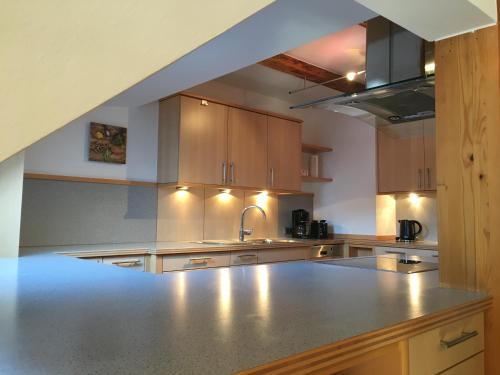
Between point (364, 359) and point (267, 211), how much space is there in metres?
3.48

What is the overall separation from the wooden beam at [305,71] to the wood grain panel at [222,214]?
4.12 ft

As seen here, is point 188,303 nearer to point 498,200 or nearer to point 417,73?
point 498,200

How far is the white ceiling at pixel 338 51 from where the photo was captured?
9.87 ft

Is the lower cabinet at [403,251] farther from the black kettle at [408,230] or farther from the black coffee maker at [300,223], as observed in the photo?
the black coffee maker at [300,223]

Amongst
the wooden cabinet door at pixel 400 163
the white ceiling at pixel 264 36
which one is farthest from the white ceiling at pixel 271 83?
the white ceiling at pixel 264 36

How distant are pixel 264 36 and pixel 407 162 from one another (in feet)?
8.50

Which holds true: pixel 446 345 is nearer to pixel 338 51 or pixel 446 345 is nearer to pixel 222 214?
pixel 338 51

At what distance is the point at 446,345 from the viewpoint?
1.10m

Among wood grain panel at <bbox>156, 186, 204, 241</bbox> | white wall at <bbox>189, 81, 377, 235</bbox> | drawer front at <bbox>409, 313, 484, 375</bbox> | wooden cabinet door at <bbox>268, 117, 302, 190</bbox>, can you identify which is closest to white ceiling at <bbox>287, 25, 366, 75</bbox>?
wooden cabinet door at <bbox>268, 117, 302, 190</bbox>

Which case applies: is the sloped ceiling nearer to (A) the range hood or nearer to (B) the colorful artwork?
(A) the range hood

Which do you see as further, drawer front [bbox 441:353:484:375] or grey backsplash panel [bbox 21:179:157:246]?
grey backsplash panel [bbox 21:179:157:246]

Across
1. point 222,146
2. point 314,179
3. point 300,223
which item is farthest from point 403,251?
point 222,146

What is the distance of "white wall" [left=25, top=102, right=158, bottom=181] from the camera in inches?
116

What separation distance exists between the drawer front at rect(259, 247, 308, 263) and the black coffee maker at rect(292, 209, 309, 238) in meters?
0.70
